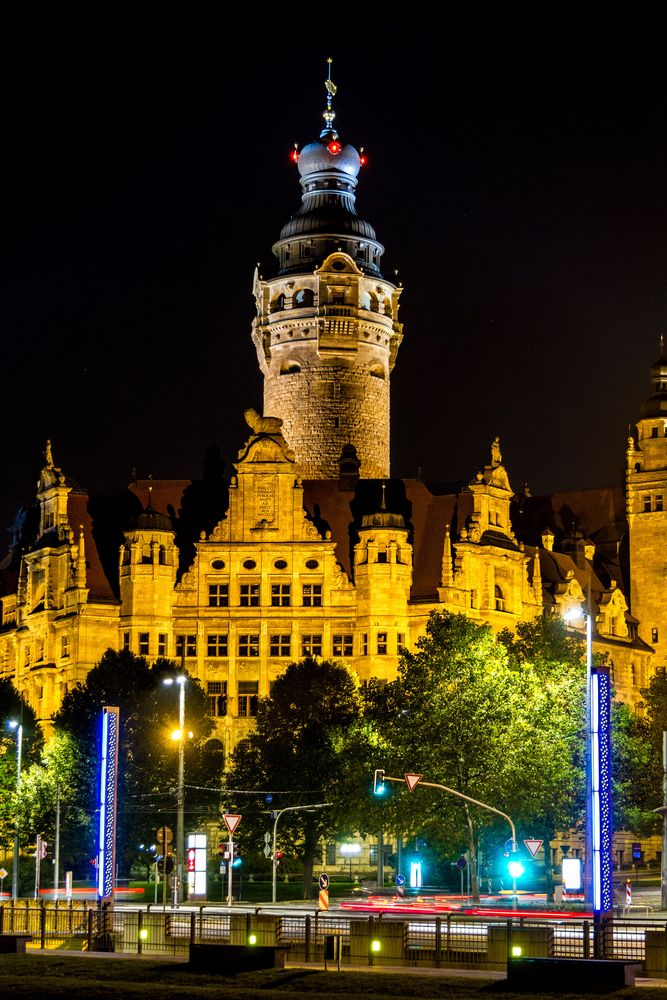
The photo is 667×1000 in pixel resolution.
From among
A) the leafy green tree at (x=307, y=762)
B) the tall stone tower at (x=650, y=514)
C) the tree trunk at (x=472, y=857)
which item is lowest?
the tree trunk at (x=472, y=857)

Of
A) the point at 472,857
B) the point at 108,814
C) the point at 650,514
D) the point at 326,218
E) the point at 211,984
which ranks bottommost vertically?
the point at 211,984

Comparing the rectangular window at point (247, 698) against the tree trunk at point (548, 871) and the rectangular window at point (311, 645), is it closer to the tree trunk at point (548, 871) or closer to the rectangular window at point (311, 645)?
the rectangular window at point (311, 645)

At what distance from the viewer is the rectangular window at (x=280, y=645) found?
141 m

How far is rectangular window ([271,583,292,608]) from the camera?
5556 inches

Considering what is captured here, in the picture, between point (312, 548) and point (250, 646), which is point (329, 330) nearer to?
point (312, 548)

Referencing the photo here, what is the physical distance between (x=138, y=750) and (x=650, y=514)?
61.2 metres

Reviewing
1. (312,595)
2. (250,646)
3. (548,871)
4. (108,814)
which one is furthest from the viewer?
(312,595)

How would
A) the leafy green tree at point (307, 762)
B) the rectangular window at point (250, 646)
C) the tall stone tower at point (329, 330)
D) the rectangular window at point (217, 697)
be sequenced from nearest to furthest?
the leafy green tree at point (307, 762)
the rectangular window at point (217, 697)
the rectangular window at point (250, 646)
the tall stone tower at point (329, 330)

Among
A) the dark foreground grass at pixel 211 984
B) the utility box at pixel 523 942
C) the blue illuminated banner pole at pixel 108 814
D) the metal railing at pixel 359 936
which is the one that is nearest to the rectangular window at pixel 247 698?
the blue illuminated banner pole at pixel 108 814

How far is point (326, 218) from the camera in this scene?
554 feet

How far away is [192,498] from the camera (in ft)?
497

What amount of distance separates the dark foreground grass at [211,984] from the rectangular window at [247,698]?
8072 cm

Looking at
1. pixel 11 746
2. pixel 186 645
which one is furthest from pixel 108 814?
pixel 186 645

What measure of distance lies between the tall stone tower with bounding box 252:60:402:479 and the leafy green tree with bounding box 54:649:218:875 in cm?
3760
